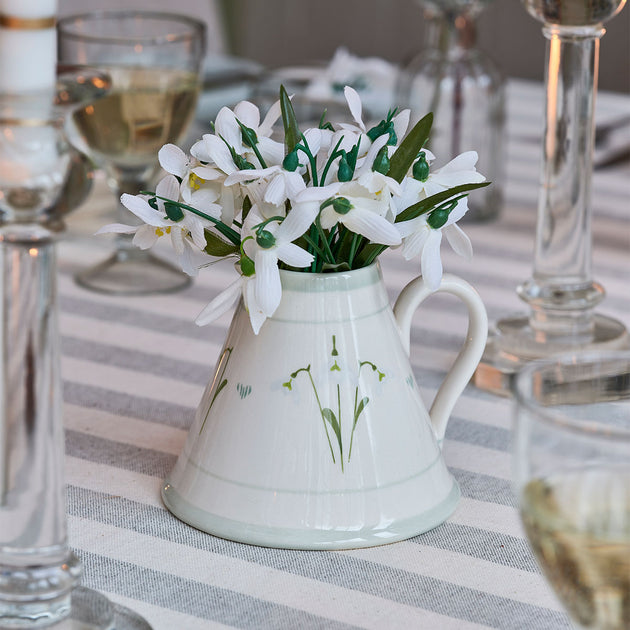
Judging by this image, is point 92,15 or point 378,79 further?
point 378,79

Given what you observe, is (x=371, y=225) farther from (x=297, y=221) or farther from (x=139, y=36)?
(x=139, y=36)

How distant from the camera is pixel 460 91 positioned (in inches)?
46.8

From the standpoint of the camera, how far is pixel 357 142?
0.55 metres

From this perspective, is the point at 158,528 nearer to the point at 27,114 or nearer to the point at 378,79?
the point at 27,114

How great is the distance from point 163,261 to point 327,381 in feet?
1.67

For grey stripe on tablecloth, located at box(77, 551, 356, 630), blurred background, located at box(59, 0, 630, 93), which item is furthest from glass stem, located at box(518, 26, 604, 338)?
blurred background, located at box(59, 0, 630, 93)

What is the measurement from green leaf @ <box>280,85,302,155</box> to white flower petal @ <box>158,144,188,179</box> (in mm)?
52

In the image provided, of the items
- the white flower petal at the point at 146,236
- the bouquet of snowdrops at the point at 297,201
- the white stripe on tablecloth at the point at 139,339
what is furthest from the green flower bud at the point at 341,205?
the white stripe on tablecloth at the point at 139,339

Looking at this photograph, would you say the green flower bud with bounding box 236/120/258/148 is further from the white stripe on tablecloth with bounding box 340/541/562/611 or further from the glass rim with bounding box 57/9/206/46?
the glass rim with bounding box 57/9/206/46

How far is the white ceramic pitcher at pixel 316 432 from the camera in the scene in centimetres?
54

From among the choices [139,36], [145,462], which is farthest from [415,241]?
[139,36]

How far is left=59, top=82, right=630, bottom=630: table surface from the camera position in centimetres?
51

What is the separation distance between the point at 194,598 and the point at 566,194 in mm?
425

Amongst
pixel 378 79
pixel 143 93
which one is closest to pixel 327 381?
pixel 143 93
